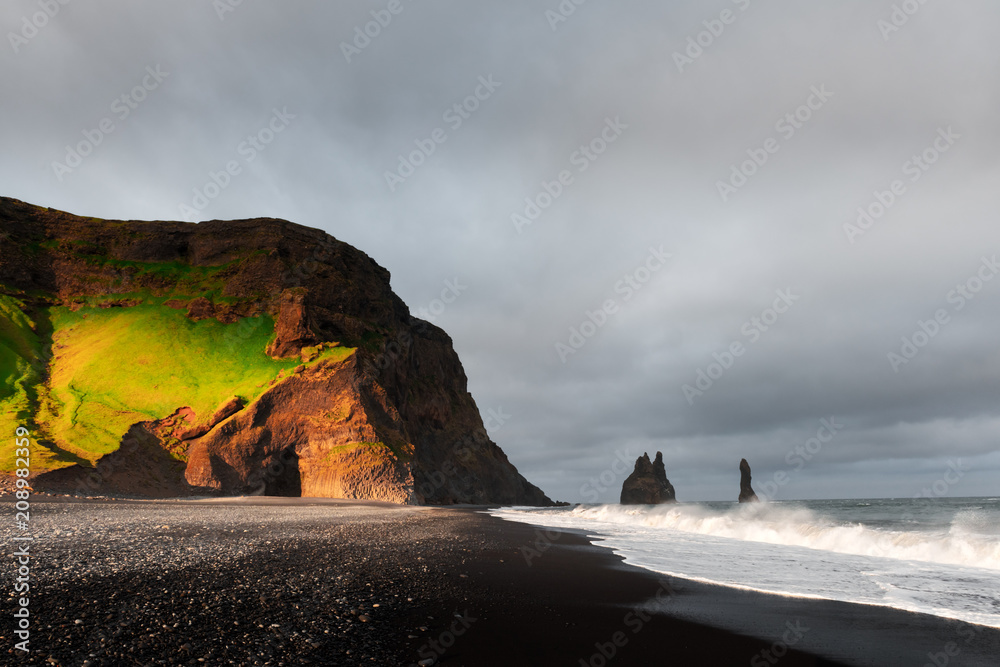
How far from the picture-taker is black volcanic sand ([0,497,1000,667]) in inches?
191

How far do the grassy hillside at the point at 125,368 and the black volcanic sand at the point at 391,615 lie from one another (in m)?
31.1

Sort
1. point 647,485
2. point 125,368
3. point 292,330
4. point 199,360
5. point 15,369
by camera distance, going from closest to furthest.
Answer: point 15,369, point 125,368, point 199,360, point 292,330, point 647,485

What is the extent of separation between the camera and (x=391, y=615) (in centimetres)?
624

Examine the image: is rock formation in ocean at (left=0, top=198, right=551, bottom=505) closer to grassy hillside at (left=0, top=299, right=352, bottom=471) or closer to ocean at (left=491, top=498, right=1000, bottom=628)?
grassy hillside at (left=0, top=299, right=352, bottom=471)

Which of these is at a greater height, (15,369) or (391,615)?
(15,369)

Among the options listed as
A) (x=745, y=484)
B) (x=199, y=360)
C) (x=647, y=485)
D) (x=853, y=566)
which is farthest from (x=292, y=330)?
(x=745, y=484)

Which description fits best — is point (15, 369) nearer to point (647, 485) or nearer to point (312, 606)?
point (312, 606)

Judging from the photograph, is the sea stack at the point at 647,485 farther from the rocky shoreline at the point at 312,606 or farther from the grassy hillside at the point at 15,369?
the rocky shoreline at the point at 312,606

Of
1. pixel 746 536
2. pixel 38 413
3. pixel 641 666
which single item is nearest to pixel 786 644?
pixel 641 666

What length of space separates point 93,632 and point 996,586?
1671 centimetres

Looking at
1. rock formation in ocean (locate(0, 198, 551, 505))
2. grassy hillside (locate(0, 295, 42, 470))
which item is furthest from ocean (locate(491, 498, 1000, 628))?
grassy hillside (locate(0, 295, 42, 470))

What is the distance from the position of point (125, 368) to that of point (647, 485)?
385 feet

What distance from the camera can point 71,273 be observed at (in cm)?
5431

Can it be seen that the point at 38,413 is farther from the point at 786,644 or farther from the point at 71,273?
the point at 786,644
